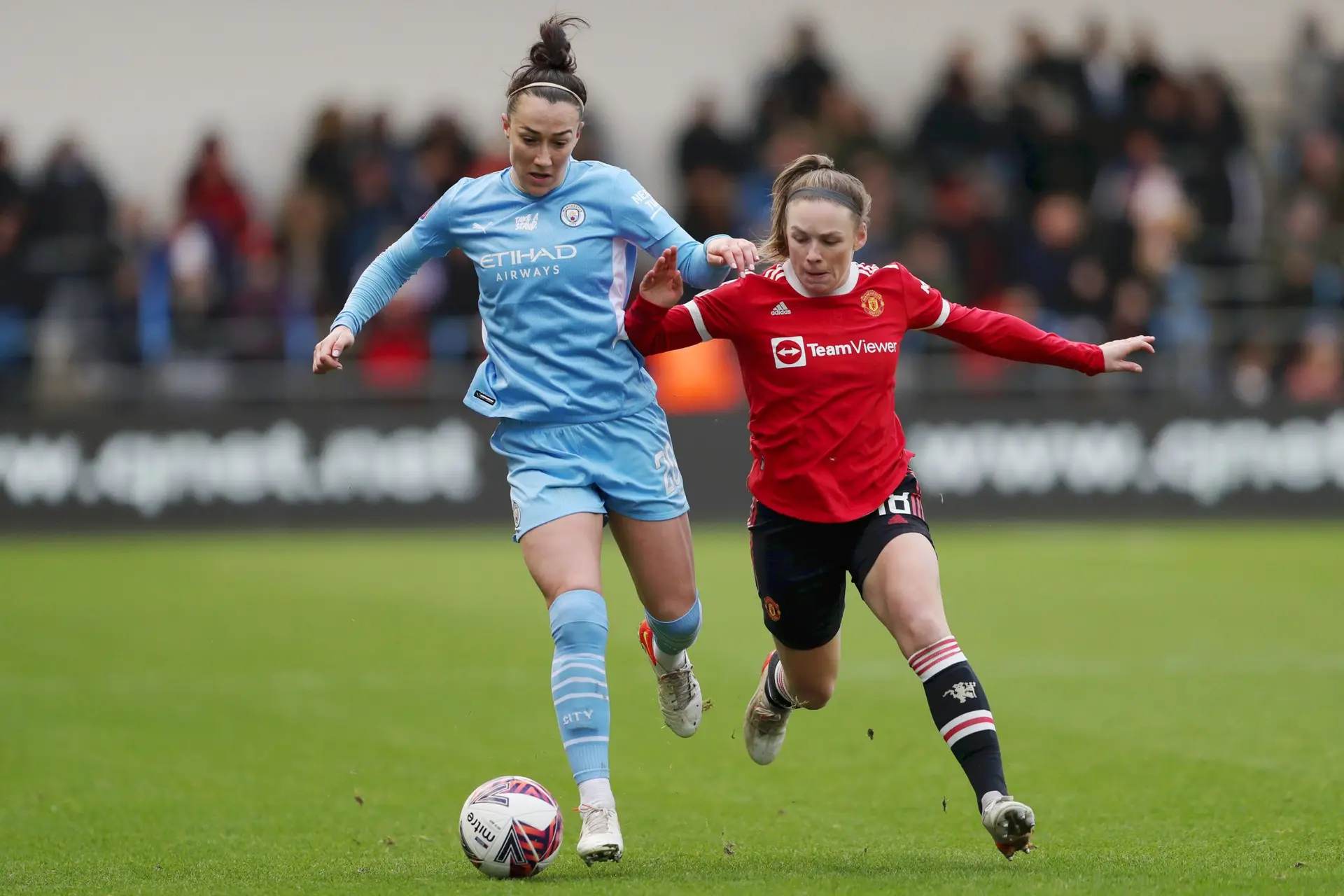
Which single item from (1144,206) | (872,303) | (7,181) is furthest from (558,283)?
(7,181)

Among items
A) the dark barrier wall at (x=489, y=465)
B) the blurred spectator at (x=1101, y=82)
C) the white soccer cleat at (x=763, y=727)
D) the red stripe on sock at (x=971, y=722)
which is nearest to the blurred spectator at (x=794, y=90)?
the blurred spectator at (x=1101, y=82)

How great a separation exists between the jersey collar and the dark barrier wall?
37.2 feet

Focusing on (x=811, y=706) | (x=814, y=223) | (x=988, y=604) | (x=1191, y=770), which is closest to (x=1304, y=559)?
(x=988, y=604)

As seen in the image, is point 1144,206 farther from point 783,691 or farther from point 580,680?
point 580,680

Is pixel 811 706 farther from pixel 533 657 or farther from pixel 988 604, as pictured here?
pixel 988 604

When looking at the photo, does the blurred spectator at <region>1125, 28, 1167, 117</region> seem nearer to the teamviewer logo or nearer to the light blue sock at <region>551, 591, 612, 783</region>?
the teamviewer logo

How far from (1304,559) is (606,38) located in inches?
429

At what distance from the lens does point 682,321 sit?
6168 mm

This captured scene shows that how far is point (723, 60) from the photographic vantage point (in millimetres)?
21922

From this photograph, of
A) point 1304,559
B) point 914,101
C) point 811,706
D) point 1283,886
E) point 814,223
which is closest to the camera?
point 1283,886

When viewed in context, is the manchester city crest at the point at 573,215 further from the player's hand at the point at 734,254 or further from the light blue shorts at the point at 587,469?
the light blue shorts at the point at 587,469

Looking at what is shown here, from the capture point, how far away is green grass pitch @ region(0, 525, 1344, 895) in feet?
18.8

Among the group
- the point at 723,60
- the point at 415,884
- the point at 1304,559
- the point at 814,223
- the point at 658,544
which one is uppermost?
the point at 723,60

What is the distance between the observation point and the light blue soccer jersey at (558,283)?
20.0 ft
